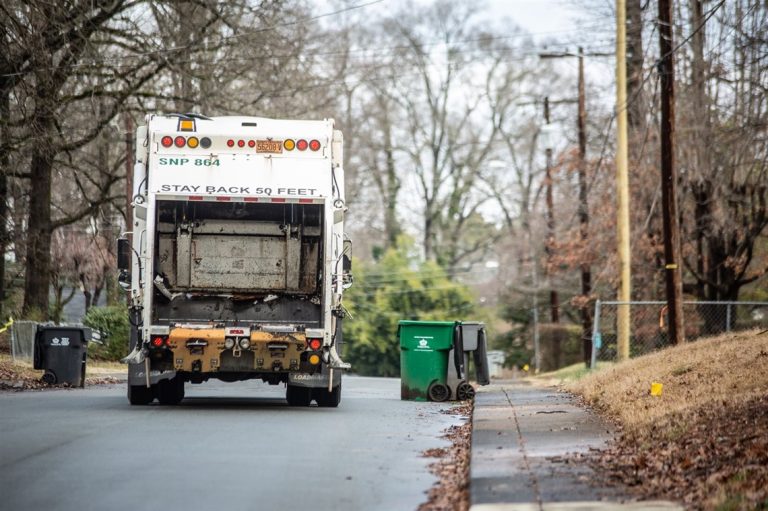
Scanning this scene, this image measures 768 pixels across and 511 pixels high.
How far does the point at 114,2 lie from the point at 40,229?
6149 millimetres

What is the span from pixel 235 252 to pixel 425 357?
4.48 m

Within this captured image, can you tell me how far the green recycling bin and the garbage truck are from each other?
309cm

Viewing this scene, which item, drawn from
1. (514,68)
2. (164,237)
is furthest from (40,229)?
(514,68)

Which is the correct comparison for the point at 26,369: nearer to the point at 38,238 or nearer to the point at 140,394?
the point at 38,238

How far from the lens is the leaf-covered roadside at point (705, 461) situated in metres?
7.66

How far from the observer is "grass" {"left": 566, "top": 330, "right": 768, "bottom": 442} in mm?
11922

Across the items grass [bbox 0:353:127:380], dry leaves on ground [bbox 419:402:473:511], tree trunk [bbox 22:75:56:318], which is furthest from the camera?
tree trunk [bbox 22:75:56:318]

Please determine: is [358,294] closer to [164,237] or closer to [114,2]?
[114,2]

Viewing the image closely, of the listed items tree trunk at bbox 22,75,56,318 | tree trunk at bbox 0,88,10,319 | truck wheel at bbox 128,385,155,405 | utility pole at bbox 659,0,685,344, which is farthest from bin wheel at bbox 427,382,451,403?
tree trunk at bbox 22,75,56,318

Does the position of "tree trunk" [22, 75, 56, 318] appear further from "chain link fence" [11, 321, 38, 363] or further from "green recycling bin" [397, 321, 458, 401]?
"green recycling bin" [397, 321, 458, 401]

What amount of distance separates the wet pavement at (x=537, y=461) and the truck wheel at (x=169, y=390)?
4.13 m

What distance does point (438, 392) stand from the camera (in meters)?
19.1

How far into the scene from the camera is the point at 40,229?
97.2ft

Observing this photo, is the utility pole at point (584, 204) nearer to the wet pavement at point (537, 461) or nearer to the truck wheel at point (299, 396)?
the truck wheel at point (299, 396)
